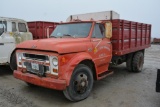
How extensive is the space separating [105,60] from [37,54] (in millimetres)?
2230

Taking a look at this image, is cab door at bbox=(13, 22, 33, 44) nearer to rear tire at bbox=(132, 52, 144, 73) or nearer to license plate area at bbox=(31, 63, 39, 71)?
license plate area at bbox=(31, 63, 39, 71)

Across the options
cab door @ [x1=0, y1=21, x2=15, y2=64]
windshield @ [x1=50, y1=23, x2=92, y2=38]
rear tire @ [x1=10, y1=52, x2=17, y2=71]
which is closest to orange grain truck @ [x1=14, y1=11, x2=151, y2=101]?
windshield @ [x1=50, y1=23, x2=92, y2=38]

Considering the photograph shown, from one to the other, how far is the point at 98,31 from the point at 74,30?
743 mm

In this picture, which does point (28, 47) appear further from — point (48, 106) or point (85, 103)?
point (85, 103)


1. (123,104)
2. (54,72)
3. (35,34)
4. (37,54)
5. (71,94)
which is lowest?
(123,104)

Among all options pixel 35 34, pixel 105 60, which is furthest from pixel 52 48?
pixel 35 34

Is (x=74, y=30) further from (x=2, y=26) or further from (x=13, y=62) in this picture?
(x=2, y=26)

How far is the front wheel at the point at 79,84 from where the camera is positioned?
13.9 ft

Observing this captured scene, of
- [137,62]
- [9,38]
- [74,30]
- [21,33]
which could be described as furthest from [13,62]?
[137,62]

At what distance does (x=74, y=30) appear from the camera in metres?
5.37

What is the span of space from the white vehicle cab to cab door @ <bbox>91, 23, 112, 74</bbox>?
3545mm

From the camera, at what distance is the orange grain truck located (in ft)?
13.1

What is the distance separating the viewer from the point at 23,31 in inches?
301

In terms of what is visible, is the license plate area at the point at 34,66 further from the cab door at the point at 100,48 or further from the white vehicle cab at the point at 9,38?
the white vehicle cab at the point at 9,38
